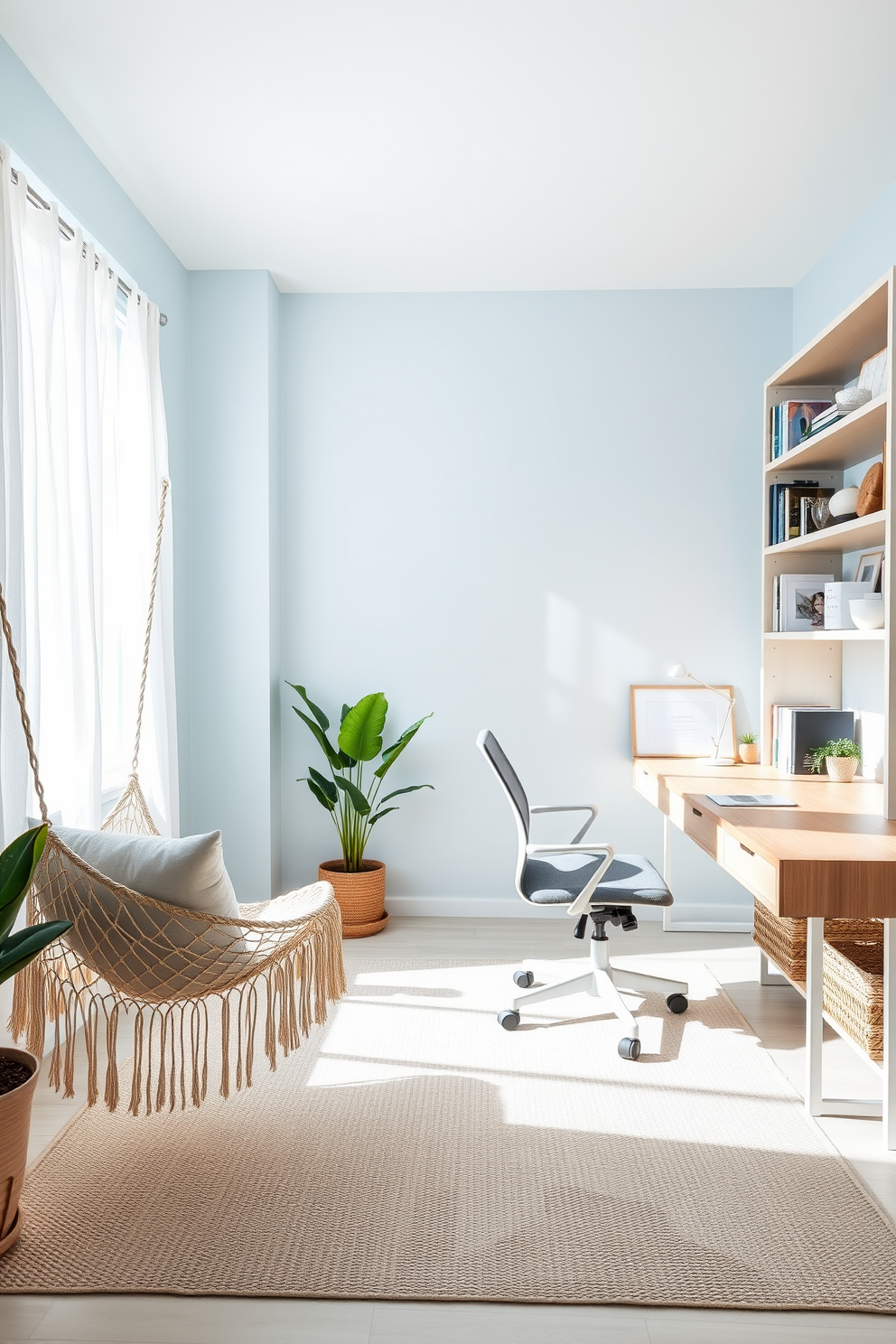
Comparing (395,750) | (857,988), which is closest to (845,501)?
(857,988)

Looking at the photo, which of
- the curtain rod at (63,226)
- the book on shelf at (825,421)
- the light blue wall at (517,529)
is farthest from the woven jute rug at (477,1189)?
the curtain rod at (63,226)

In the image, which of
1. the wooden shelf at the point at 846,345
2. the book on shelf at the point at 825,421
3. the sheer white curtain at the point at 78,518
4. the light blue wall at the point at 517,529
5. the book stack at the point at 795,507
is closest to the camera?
the sheer white curtain at the point at 78,518

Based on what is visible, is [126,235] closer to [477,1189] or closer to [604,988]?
[604,988]

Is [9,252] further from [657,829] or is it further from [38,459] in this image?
[657,829]

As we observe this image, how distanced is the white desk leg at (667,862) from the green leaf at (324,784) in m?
1.40

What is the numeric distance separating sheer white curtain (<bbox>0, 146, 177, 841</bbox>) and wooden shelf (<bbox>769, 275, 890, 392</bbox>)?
2.33 meters

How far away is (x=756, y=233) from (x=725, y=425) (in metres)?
0.81

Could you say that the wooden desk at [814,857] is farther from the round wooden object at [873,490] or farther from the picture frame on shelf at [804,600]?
the round wooden object at [873,490]

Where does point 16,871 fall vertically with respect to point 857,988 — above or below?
above

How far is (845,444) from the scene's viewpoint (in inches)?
124

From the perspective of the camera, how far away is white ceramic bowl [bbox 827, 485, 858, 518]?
123 inches

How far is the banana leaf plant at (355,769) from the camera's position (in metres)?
3.82

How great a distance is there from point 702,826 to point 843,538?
1.18 metres

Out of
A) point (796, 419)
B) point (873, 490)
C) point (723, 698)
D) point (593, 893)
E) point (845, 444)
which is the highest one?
point (796, 419)
